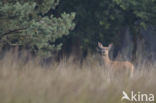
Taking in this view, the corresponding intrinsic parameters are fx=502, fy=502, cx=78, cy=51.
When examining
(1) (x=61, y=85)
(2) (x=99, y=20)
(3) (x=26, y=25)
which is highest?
(3) (x=26, y=25)

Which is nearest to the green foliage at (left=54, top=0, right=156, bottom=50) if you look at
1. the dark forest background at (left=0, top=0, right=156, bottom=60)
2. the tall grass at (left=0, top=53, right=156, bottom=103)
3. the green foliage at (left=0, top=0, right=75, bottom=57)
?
the dark forest background at (left=0, top=0, right=156, bottom=60)

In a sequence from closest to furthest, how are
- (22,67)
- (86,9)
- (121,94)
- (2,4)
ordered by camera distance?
1. (121,94)
2. (22,67)
3. (2,4)
4. (86,9)

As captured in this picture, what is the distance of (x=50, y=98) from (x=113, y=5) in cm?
1707

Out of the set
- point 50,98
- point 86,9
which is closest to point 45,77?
point 50,98

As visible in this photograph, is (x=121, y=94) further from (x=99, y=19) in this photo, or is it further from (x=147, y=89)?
(x=99, y=19)

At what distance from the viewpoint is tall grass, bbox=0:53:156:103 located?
844 centimetres

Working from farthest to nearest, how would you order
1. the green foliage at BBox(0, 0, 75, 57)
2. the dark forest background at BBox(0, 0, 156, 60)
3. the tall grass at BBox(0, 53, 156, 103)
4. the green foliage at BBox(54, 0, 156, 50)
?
the green foliage at BBox(54, 0, 156, 50) < the dark forest background at BBox(0, 0, 156, 60) < the green foliage at BBox(0, 0, 75, 57) < the tall grass at BBox(0, 53, 156, 103)

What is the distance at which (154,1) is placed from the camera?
80.0 ft

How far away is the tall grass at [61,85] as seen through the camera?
8.44 m

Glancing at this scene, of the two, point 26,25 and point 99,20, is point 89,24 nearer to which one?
point 99,20

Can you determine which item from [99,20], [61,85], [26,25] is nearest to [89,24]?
[99,20]

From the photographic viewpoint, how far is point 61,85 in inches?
354

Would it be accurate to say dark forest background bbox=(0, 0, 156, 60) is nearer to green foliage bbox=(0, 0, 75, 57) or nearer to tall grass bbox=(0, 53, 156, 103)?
green foliage bbox=(0, 0, 75, 57)

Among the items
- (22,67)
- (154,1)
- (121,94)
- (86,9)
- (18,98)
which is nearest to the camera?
(18,98)
